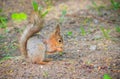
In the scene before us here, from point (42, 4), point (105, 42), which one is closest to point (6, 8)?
point (42, 4)

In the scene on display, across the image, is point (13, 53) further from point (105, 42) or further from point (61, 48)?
point (105, 42)

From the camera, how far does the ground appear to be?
4258 millimetres

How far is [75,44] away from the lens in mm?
5109

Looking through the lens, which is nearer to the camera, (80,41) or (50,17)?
(80,41)

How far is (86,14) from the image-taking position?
247 inches

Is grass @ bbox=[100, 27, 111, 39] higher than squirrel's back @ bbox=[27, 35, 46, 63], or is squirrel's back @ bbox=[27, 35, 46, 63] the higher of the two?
grass @ bbox=[100, 27, 111, 39]

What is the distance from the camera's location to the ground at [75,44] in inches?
168

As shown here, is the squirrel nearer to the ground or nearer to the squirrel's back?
the squirrel's back

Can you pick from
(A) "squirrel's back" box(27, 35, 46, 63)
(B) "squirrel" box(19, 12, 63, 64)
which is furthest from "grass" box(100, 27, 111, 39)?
(A) "squirrel's back" box(27, 35, 46, 63)

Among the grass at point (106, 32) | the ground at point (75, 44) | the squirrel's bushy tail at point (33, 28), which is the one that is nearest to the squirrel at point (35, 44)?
the squirrel's bushy tail at point (33, 28)

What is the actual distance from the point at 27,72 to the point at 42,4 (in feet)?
8.99

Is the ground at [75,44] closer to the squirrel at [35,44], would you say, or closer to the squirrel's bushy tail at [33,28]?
the squirrel at [35,44]

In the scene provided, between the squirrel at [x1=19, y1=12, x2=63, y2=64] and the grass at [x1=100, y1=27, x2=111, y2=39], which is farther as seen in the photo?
the grass at [x1=100, y1=27, x2=111, y2=39]

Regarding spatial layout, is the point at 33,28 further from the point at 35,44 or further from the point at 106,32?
the point at 106,32
